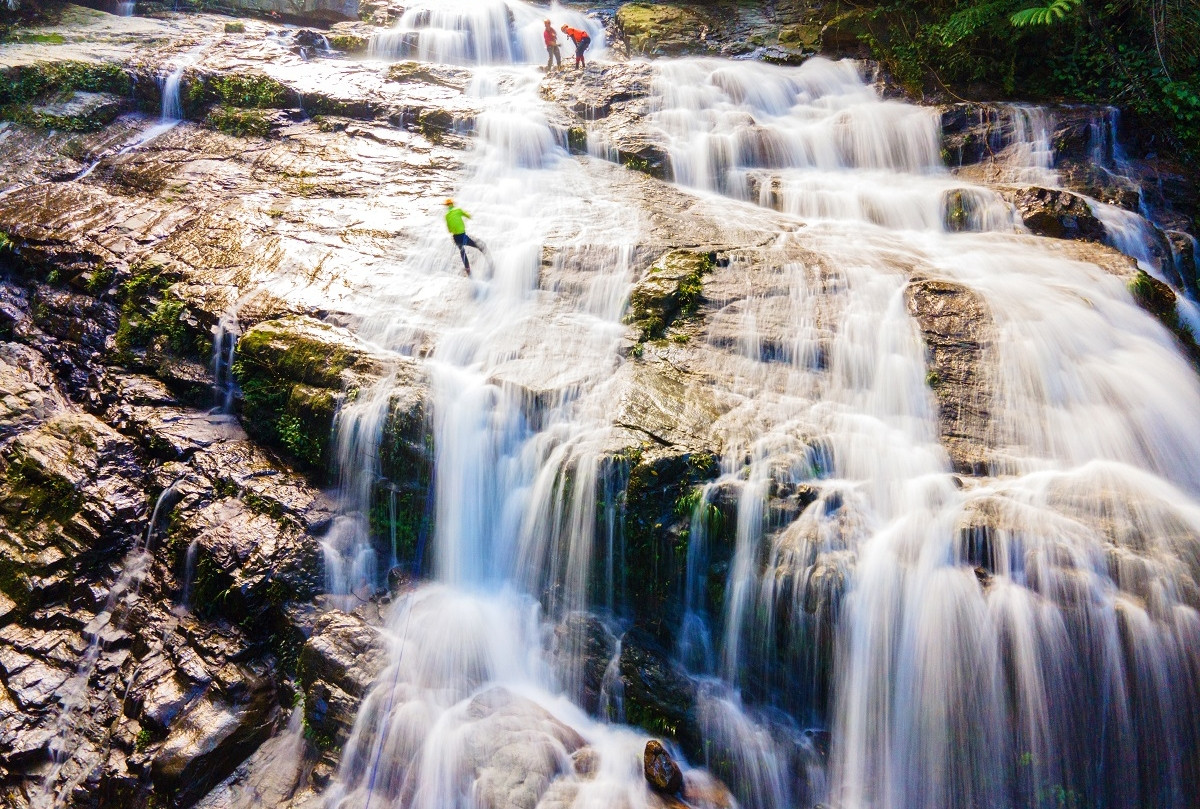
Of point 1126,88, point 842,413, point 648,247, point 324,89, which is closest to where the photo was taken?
point 842,413

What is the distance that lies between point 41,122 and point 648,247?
487 inches

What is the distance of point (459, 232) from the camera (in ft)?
28.2

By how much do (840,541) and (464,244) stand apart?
638 centimetres

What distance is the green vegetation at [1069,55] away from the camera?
10078mm

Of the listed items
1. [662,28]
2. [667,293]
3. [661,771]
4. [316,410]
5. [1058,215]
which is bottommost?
[661,771]

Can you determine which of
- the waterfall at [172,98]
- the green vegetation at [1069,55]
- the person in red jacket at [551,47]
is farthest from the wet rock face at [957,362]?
the waterfall at [172,98]

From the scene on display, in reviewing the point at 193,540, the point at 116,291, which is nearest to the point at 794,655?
the point at 193,540

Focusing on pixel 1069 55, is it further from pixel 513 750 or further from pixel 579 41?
pixel 513 750

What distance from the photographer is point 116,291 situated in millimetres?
8820

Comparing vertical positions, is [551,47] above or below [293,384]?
above

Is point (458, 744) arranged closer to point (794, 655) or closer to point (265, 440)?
point (794, 655)

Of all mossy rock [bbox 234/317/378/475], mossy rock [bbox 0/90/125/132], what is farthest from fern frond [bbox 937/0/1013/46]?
mossy rock [bbox 0/90/125/132]

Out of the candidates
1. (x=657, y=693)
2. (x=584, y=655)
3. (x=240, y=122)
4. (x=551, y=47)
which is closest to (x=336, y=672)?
(x=584, y=655)

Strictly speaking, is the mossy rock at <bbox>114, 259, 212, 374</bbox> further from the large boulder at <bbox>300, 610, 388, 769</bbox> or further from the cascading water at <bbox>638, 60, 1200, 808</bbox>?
the cascading water at <bbox>638, 60, 1200, 808</bbox>
